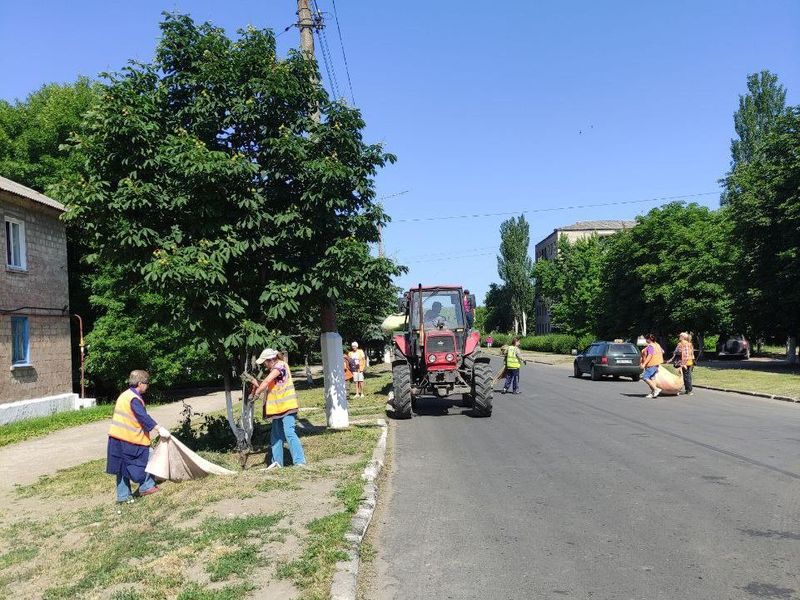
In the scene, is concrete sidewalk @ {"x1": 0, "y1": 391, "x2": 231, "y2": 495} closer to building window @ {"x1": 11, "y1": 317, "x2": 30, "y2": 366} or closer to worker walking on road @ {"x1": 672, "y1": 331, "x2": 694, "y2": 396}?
building window @ {"x1": 11, "y1": 317, "x2": 30, "y2": 366}

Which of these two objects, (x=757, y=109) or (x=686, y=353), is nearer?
(x=686, y=353)

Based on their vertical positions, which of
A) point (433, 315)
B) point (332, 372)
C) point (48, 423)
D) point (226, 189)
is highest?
point (226, 189)

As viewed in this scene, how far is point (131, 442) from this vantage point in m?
7.62

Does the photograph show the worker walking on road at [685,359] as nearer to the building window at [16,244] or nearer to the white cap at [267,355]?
the white cap at [267,355]

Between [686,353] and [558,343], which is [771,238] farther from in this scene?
[558,343]

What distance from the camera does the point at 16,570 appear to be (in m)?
5.34

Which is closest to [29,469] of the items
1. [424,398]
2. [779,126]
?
[424,398]

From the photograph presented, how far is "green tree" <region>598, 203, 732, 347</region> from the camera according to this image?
127 ft

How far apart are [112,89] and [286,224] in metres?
2.95

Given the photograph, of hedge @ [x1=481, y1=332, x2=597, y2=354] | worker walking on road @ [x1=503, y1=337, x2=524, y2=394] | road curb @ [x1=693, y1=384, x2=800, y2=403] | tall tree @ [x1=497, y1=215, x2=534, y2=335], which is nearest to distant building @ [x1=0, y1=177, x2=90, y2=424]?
worker walking on road @ [x1=503, y1=337, x2=524, y2=394]

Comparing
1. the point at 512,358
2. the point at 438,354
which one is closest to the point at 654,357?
the point at 512,358

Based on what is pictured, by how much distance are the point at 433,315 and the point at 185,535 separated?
35.8 feet

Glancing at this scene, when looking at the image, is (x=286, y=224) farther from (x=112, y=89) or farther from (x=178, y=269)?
(x=112, y=89)

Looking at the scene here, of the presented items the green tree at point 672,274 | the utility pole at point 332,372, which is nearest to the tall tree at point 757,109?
the green tree at point 672,274
